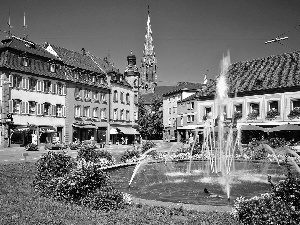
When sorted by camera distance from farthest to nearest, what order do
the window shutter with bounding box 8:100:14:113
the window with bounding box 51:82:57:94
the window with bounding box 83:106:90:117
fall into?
the window with bounding box 83:106:90:117, the window with bounding box 51:82:57:94, the window shutter with bounding box 8:100:14:113

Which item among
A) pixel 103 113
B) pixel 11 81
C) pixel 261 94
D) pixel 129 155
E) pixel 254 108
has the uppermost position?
pixel 11 81

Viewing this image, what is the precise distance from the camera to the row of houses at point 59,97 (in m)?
39.7

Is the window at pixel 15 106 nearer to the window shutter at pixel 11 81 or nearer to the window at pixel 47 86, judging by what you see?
the window shutter at pixel 11 81

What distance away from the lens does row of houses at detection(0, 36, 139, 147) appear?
39719 millimetres

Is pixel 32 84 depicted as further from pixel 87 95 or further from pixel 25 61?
pixel 87 95

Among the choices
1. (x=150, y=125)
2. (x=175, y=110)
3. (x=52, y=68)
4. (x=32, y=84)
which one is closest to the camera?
(x=32, y=84)

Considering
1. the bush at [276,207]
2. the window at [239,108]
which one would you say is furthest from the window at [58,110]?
the bush at [276,207]

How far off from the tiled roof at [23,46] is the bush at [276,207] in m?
37.5

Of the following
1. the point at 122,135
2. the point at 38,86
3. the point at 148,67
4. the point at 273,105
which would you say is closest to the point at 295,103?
the point at 273,105

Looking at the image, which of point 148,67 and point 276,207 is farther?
point 148,67

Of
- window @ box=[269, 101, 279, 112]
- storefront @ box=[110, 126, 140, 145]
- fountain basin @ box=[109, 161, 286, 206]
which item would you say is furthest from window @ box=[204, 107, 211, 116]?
fountain basin @ box=[109, 161, 286, 206]

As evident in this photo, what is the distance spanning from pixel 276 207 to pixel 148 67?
160724 mm

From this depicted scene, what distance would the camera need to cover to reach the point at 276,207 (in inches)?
253

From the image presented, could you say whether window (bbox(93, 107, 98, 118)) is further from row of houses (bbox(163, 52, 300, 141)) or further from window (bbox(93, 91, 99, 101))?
row of houses (bbox(163, 52, 300, 141))
